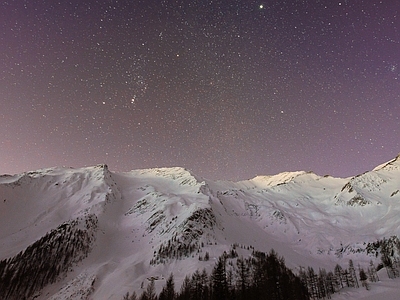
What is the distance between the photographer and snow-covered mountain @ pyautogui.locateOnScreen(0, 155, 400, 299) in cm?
11012

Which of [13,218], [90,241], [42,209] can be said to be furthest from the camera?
[42,209]

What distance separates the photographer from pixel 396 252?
138 m

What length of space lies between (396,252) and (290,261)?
52.2 metres

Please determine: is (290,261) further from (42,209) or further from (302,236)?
(42,209)

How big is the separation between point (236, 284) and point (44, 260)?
8298cm

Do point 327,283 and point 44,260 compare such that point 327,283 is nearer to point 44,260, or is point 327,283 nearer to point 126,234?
point 126,234

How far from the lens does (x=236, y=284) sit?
90.8m

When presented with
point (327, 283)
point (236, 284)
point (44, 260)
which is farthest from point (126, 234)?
point (327, 283)

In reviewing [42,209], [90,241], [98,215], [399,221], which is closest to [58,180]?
[42,209]

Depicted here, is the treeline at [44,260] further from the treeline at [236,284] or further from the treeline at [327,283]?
the treeline at [327,283]

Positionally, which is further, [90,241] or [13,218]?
[13,218]

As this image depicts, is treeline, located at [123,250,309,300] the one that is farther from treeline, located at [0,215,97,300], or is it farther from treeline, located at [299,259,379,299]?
treeline, located at [0,215,97,300]

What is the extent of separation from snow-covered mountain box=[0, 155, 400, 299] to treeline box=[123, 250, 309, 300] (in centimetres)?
844

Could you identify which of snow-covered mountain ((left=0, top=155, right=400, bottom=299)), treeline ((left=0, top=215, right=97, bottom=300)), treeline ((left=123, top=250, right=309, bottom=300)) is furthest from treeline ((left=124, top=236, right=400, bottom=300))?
treeline ((left=0, top=215, right=97, bottom=300))
